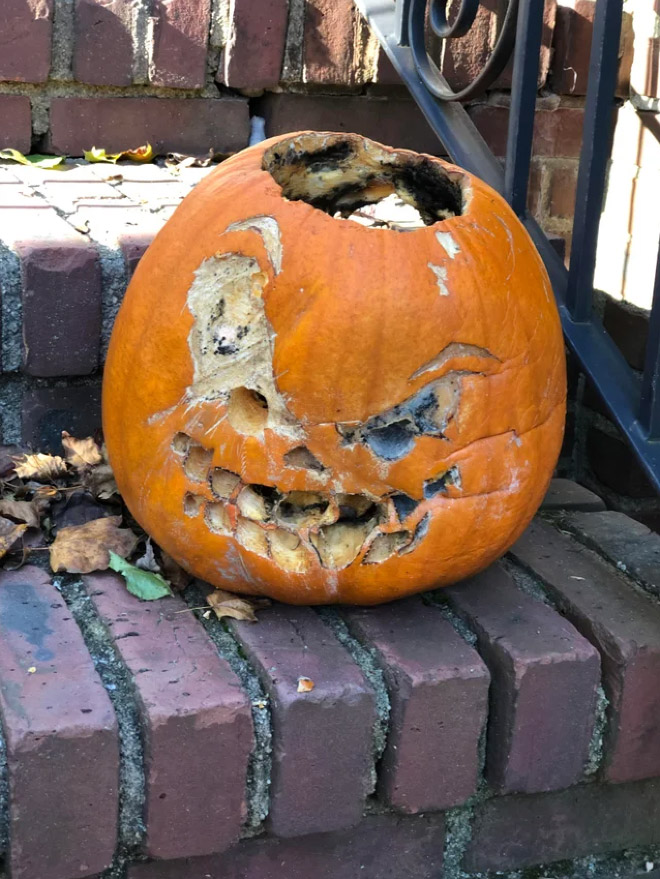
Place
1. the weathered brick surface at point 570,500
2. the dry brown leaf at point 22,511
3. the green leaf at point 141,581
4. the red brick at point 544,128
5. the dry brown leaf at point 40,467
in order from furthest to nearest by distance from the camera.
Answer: the red brick at point 544,128
the weathered brick surface at point 570,500
the dry brown leaf at point 40,467
the dry brown leaf at point 22,511
the green leaf at point 141,581

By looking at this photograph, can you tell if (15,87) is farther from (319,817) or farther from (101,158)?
(319,817)

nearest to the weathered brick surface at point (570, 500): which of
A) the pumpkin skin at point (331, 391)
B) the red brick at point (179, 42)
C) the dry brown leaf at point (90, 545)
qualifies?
the pumpkin skin at point (331, 391)

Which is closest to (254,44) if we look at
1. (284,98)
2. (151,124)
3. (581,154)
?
(284,98)

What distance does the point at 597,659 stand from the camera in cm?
141

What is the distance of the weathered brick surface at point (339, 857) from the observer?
4.45ft

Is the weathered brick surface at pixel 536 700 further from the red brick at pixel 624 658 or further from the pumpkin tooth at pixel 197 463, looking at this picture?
the pumpkin tooth at pixel 197 463

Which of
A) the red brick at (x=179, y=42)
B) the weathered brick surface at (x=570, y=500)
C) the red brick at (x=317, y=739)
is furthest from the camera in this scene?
the red brick at (x=179, y=42)

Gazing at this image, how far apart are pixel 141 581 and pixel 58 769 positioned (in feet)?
1.20

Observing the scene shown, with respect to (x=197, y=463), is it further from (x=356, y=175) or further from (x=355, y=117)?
(x=355, y=117)

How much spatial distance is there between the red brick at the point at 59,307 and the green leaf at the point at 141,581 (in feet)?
1.25

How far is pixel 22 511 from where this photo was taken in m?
1.62

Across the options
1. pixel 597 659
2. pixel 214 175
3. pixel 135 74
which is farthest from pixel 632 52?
pixel 597 659

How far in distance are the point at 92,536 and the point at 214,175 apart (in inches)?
22.2

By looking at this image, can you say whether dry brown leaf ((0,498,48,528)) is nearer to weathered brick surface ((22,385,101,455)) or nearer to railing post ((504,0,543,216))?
weathered brick surface ((22,385,101,455))
